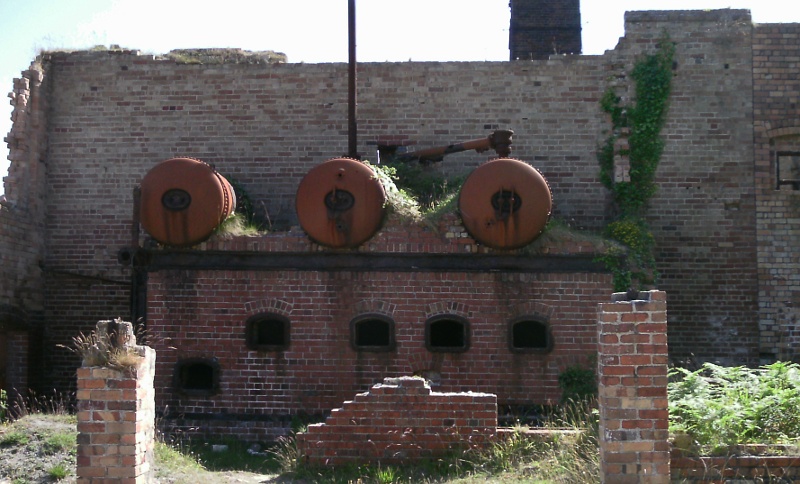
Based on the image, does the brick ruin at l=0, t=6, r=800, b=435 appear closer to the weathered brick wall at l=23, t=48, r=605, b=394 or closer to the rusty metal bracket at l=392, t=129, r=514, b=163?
the weathered brick wall at l=23, t=48, r=605, b=394

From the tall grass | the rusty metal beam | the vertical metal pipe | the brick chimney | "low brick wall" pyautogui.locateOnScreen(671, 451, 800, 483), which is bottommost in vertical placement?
"low brick wall" pyautogui.locateOnScreen(671, 451, 800, 483)

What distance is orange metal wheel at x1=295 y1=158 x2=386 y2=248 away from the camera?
11062mm

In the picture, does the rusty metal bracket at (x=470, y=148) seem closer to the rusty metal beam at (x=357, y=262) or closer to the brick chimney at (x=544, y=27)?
the rusty metal beam at (x=357, y=262)

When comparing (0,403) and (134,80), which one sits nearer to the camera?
(0,403)

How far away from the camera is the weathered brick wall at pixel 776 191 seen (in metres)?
13.2

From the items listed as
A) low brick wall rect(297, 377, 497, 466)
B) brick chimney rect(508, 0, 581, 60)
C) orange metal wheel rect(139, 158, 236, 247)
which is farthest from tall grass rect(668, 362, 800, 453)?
brick chimney rect(508, 0, 581, 60)

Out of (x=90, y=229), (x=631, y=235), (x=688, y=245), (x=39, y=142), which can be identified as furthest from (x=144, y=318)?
(x=688, y=245)

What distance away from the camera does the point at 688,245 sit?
1351 cm

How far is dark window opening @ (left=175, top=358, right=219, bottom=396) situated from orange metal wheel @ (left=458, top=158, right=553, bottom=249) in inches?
152

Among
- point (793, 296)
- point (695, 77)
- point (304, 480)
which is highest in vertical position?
point (695, 77)

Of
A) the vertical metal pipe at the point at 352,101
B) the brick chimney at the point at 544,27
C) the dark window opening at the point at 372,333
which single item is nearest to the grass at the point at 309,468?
the dark window opening at the point at 372,333

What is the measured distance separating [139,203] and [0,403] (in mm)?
3115

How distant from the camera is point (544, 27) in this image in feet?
78.2

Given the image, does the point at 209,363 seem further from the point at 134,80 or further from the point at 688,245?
the point at 688,245
